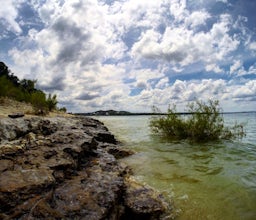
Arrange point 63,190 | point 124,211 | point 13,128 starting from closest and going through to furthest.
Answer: point 63,190
point 124,211
point 13,128

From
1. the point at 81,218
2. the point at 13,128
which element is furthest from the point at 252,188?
the point at 13,128

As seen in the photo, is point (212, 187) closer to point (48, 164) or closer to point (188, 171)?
point (188, 171)

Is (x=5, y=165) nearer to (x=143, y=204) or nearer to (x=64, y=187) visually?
(x=64, y=187)

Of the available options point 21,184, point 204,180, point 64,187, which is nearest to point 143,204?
point 64,187

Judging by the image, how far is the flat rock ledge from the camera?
12.3 feet

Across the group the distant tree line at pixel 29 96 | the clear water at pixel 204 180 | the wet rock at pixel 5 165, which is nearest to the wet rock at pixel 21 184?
the wet rock at pixel 5 165

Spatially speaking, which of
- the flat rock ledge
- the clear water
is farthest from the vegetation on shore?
the flat rock ledge

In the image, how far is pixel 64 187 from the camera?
4.43m

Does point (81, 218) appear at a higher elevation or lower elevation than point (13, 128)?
lower

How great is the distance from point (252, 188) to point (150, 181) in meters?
2.81

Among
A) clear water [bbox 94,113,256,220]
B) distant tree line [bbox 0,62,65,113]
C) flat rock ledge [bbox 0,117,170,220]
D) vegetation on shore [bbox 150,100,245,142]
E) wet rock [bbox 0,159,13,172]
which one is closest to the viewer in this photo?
flat rock ledge [bbox 0,117,170,220]

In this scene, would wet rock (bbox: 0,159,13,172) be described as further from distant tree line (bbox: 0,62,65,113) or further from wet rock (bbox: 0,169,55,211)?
distant tree line (bbox: 0,62,65,113)

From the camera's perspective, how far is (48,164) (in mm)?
5086

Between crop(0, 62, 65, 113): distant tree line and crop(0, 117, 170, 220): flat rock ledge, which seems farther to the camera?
crop(0, 62, 65, 113): distant tree line
